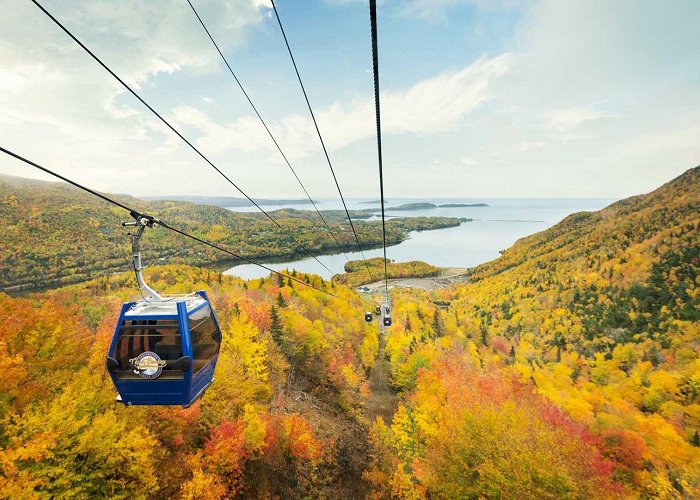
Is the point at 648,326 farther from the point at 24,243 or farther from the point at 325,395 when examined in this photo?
the point at 24,243

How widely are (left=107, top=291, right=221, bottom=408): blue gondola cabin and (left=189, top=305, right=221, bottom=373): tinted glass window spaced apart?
28 mm

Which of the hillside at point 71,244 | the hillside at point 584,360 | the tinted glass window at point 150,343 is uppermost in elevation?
the tinted glass window at point 150,343

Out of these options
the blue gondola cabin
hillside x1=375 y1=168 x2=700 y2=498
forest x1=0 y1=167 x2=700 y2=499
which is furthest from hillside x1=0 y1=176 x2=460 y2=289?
the blue gondola cabin

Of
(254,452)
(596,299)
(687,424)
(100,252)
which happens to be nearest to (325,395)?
(254,452)

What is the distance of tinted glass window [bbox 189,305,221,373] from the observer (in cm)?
969

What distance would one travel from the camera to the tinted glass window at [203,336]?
969 centimetres

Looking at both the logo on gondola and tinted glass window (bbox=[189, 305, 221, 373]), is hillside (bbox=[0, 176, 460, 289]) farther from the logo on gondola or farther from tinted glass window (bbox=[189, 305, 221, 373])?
the logo on gondola

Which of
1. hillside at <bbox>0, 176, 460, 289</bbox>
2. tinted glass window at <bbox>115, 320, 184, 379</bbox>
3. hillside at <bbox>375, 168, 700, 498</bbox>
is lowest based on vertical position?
hillside at <bbox>375, 168, 700, 498</bbox>

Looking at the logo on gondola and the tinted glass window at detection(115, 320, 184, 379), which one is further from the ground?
the tinted glass window at detection(115, 320, 184, 379)

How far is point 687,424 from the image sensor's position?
64.6m

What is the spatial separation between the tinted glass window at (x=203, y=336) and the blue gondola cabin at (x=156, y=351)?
0.03m

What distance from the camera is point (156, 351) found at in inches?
365

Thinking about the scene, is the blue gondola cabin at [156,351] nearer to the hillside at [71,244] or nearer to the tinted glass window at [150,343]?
the tinted glass window at [150,343]

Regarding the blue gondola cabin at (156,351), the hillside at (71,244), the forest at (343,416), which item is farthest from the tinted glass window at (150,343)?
the hillside at (71,244)
